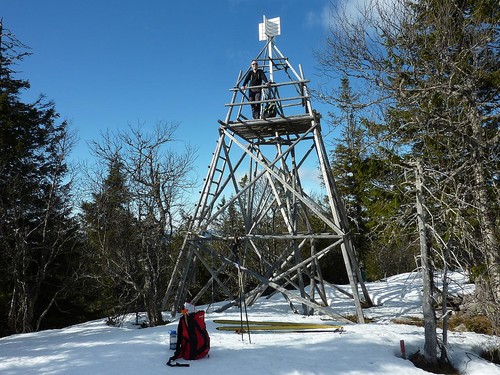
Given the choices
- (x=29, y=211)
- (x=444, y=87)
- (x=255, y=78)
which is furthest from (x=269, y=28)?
(x=29, y=211)

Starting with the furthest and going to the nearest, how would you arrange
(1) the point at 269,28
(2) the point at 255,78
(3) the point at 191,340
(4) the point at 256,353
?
(1) the point at 269,28 < (2) the point at 255,78 < (4) the point at 256,353 < (3) the point at 191,340

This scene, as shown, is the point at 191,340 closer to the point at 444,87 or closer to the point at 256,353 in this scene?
the point at 256,353

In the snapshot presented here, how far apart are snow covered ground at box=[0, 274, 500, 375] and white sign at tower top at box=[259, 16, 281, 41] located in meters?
9.16

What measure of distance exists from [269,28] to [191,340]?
10.3 m

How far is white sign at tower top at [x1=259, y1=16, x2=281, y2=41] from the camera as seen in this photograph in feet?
42.8

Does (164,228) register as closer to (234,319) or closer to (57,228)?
(234,319)

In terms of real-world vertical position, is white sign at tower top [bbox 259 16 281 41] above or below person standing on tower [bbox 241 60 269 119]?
above

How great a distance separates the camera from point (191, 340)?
21.5ft

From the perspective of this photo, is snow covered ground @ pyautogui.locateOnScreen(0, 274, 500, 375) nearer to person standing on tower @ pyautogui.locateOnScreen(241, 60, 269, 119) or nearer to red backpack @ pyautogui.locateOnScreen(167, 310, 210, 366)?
red backpack @ pyautogui.locateOnScreen(167, 310, 210, 366)

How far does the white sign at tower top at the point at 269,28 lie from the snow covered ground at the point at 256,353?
9161mm

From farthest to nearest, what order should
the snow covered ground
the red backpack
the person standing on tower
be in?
the person standing on tower
the red backpack
the snow covered ground

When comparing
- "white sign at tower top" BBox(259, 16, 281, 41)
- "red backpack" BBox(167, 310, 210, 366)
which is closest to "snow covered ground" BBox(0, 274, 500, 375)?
"red backpack" BBox(167, 310, 210, 366)

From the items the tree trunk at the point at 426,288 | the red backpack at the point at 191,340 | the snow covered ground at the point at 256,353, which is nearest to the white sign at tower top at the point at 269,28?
the tree trunk at the point at 426,288

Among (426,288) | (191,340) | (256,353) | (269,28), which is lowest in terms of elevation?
(256,353)
